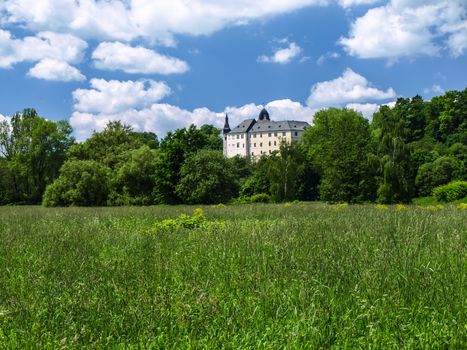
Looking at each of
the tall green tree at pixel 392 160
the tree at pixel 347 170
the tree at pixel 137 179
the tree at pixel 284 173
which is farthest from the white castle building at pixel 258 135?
the tree at pixel 347 170

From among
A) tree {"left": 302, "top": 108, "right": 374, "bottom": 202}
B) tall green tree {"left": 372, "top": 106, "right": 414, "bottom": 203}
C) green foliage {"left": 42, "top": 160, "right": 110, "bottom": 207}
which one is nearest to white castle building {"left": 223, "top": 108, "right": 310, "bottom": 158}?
green foliage {"left": 42, "top": 160, "right": 110, "bottom": 207}

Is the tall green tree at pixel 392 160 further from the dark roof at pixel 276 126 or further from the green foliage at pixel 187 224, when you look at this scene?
the dark roof at pixel 276 126

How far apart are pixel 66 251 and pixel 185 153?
3474 cm

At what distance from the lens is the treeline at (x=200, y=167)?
33812mm

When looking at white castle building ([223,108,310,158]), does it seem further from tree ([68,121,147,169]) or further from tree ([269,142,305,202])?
tree ([269,142,305,202])

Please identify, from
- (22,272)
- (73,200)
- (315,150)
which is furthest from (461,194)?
(22,272)

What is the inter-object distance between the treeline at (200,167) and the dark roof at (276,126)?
79883 millimetres

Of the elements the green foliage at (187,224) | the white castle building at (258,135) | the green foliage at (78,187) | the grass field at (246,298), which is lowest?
the grass field at (246,298)

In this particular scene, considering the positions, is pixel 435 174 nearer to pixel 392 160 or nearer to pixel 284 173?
pixel 284 173

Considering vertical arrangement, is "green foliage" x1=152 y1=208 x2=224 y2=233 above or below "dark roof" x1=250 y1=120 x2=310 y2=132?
below

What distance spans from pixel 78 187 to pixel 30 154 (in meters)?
27.1

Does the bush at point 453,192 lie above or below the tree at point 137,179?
below

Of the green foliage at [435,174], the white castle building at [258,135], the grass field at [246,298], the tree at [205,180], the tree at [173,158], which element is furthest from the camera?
the white castle building at [258,135]

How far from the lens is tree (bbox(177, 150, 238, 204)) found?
38.2m
